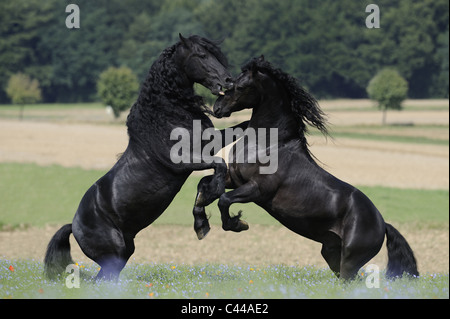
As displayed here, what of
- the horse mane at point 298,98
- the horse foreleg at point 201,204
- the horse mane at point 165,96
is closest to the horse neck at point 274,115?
the horse mane at point 298,98

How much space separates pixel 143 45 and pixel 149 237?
6300 cm

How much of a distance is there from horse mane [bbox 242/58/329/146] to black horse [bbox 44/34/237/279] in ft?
1.63

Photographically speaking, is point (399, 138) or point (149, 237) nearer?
point (149, 237)

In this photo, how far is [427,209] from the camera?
26.4 m

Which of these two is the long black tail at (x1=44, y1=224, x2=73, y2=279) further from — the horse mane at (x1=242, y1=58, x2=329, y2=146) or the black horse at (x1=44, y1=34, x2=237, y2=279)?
the horse mane at (x1=242, y1=58, x2=329, y2=146)

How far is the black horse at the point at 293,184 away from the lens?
330 inches

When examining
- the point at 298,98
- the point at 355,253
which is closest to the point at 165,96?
the point at 298,98

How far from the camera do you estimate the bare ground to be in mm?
19578

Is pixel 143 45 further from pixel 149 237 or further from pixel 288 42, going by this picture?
pixel 149 237

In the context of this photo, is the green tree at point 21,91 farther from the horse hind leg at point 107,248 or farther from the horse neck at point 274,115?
the horse neck at point 274,115

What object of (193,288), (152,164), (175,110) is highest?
(175,110)

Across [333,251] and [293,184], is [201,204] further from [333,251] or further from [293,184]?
[333,251]

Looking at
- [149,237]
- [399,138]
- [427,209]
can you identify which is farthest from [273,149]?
[399,138]

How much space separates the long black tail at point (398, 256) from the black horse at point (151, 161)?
8.44 ft
